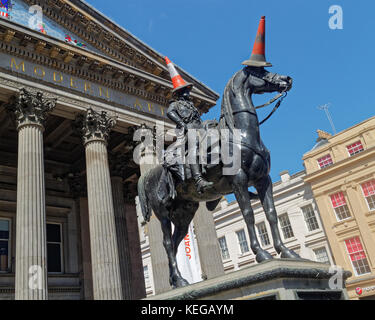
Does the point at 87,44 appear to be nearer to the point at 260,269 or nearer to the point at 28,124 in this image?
the point at 28,124

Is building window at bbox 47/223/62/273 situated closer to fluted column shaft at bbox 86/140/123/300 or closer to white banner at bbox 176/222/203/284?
fluted column shaft at bbox 86/140/123/300

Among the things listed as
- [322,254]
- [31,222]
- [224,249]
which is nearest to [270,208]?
[31,222]

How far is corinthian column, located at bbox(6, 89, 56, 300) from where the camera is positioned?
38.4ft

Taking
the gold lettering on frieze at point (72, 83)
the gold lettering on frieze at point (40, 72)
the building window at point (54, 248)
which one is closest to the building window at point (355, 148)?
the building window at point (54, 248)

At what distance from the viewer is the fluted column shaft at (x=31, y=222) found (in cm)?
1167

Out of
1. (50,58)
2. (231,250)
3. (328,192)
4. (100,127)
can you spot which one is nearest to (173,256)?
(100,127)

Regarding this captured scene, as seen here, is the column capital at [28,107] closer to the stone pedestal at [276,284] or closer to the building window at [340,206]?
the stone pedestal at [276,284]

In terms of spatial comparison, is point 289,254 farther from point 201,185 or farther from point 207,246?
point 207,246

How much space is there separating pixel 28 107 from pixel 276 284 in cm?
1263

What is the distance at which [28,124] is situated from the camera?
1396 cm

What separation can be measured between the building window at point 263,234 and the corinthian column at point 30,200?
2518 cm

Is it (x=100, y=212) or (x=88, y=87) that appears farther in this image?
(x=88, y=87)

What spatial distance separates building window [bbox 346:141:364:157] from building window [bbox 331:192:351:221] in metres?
3.55

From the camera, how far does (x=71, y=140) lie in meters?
21.1
